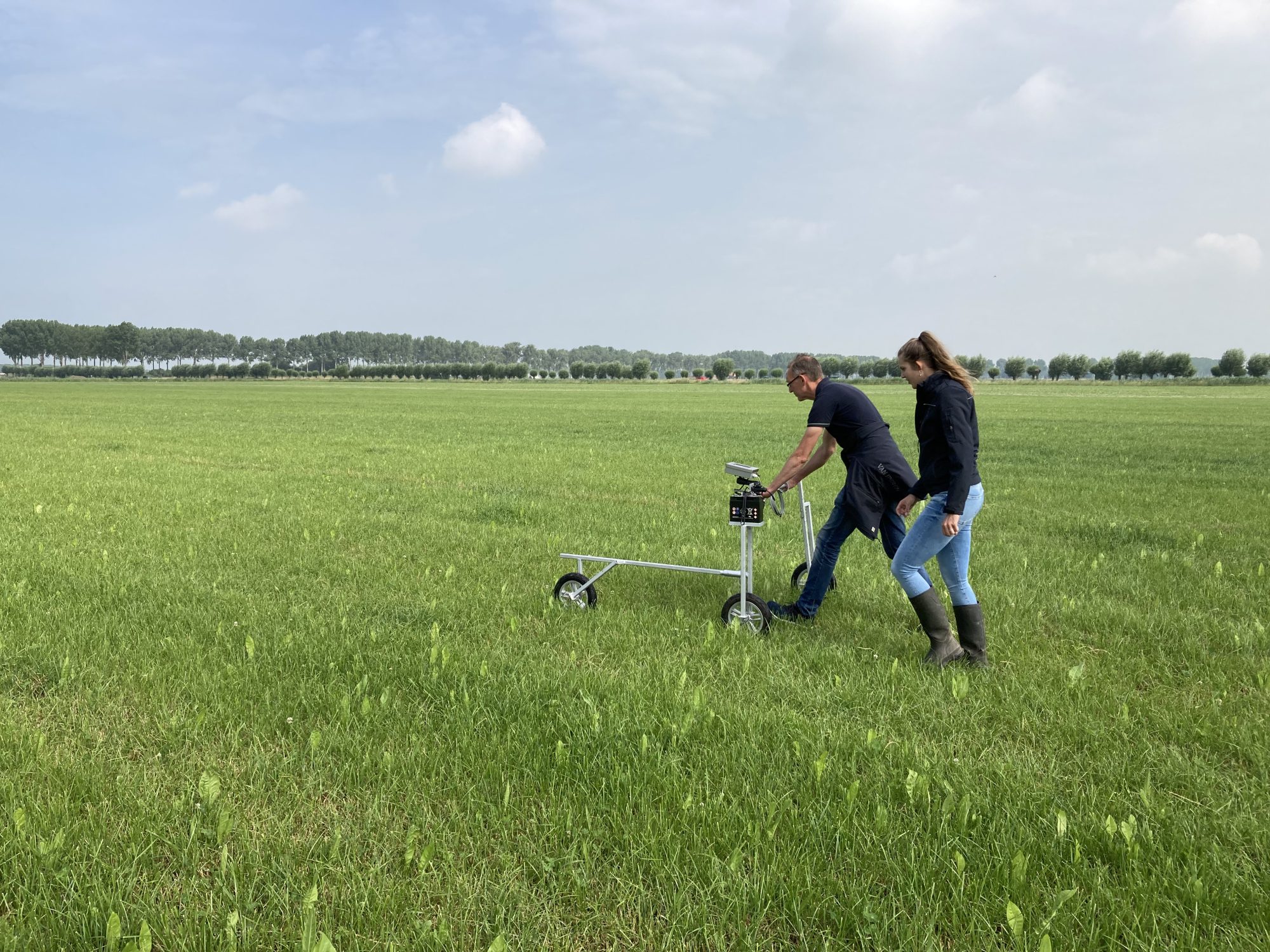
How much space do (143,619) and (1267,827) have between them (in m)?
7.91

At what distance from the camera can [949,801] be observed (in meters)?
4.05

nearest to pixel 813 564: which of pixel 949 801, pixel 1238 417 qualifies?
pixel 949 801

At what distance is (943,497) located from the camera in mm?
5922

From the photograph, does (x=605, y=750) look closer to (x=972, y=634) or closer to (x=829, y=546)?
(x=972, y=634)

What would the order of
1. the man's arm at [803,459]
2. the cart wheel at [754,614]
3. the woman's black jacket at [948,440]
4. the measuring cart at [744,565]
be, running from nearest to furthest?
the woman's black jacket at [948,440]
the measuring cart at [744,565]
the cart wheel at [754,614]
the man's arm at [803,459]

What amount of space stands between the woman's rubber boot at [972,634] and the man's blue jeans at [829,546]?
1.07 m

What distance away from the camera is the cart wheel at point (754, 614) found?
6824mm

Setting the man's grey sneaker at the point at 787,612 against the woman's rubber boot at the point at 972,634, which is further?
the man's grey sneaker at the point at 787,612

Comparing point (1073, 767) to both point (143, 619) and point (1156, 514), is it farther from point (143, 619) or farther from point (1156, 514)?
point (1156, 514)

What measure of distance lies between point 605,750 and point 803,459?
3508mm

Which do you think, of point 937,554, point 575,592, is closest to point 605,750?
point 575,592

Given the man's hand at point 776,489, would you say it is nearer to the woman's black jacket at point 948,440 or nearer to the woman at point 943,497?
the woman at point 943,497

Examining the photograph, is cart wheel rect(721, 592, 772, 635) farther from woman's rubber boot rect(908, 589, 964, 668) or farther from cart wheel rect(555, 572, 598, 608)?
cart wheel rect(555, 572, 598, 608)

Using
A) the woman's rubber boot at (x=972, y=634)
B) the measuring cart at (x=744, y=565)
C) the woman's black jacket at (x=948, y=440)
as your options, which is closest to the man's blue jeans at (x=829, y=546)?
the measuring cart at (x=744, y=565)
